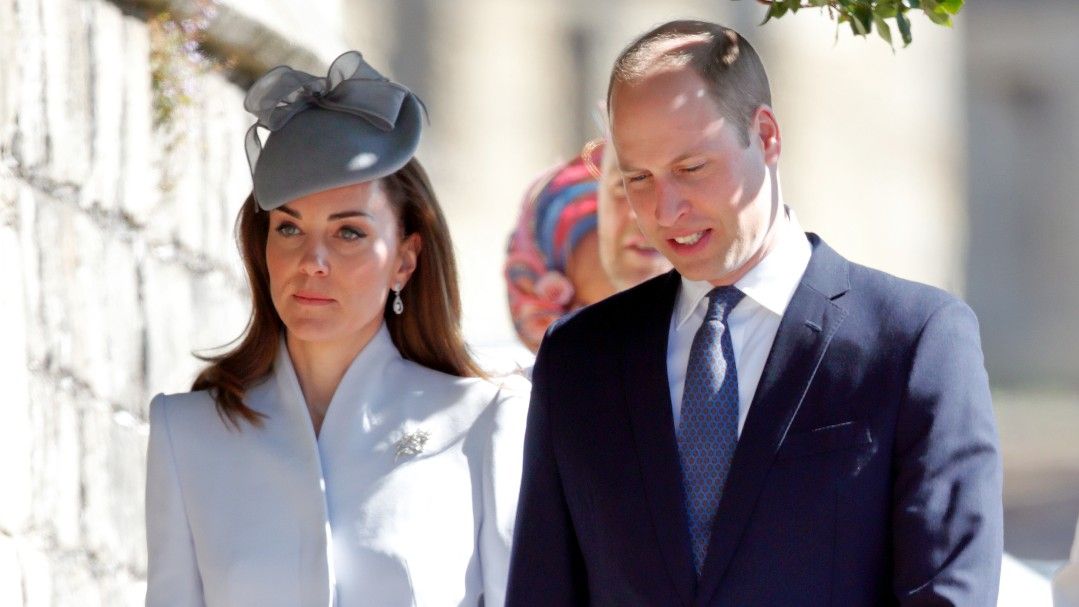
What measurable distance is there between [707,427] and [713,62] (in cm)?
51

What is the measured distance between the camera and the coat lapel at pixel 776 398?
249 centimetres

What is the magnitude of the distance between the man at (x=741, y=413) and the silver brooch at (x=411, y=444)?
518 mm

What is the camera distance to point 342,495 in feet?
10.5

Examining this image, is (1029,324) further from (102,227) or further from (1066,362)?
(102,227)

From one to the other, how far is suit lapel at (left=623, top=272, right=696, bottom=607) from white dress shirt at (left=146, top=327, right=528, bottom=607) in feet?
1.94

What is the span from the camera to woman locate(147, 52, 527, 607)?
10.2 ft

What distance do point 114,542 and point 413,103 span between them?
1.37m

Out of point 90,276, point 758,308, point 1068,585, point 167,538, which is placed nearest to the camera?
point 758,308

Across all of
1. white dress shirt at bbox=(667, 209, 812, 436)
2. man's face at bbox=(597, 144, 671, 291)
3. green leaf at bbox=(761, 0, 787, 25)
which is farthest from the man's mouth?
man's face at bbox=(597, 144, 671, 291)

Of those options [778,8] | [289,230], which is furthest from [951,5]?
[289,230]

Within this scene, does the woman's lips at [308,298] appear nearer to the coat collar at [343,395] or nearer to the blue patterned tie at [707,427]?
the coat collar at [343,395]

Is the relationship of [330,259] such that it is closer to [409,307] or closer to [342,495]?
[409,307]

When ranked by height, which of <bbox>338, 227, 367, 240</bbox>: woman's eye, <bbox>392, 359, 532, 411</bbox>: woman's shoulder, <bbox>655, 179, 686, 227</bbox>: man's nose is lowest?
<bbox>392, 359, 532, 411</bbox>: woman's shoulder

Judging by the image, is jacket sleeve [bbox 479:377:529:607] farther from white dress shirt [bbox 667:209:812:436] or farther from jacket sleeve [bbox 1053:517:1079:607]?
jacket sleeve [bbox 1053:517:1079:607]
